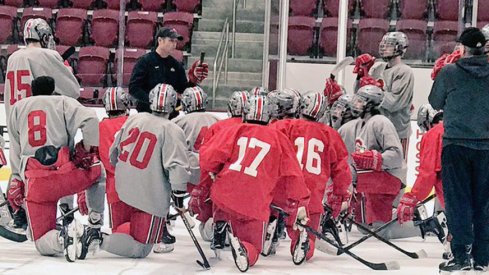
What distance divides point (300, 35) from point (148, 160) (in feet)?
13.5

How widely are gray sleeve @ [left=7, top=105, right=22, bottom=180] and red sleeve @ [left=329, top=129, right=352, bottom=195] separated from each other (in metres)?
1.62

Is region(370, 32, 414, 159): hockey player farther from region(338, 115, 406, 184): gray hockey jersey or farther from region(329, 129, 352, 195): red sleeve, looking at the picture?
region(329, 129, 352, 195): red sleeve

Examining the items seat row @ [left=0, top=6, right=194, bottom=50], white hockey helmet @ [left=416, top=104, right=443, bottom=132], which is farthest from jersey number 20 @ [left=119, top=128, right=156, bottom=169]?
seat row @ [left=0, top=6, right=194, bottom=50]

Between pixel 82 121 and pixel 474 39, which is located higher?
pixel 474 39

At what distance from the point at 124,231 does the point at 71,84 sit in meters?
1.05

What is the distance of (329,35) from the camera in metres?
8.98

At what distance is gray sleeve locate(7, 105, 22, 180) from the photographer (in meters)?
5.05

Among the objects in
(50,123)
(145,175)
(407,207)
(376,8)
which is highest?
(376,8)

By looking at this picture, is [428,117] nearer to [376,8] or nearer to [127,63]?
[376,8]

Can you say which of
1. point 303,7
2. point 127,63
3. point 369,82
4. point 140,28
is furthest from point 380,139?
point 140,28

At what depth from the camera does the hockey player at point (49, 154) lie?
4832mm

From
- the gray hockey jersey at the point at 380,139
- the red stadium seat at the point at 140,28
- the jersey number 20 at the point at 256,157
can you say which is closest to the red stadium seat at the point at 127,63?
the red stadium seat at the point at 140,28

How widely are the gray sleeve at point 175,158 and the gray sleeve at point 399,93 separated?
2.07 m

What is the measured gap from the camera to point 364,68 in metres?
6.86
